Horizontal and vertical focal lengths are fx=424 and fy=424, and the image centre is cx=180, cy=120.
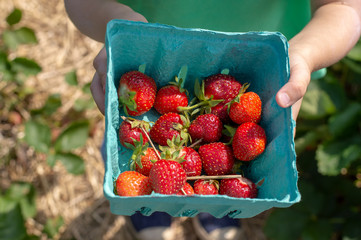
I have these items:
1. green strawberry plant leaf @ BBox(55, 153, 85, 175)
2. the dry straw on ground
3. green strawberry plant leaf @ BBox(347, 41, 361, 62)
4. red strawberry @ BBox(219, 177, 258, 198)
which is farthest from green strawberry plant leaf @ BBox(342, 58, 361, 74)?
green strawberry plant leaf @ BBox(55, 153, 85, 175)

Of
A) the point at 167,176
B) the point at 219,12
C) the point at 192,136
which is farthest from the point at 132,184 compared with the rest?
the point at 219,12

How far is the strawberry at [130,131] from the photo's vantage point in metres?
0.74

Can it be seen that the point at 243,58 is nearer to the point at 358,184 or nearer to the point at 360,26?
the point at 360,26

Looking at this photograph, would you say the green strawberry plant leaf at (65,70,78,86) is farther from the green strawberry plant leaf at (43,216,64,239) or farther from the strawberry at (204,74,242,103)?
the strawberry at (204,74,242,103)

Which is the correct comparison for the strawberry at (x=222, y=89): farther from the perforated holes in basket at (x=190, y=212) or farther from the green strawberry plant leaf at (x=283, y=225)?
the green strawberry plant leaf at (x=283, y=225)

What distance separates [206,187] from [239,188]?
6 cm

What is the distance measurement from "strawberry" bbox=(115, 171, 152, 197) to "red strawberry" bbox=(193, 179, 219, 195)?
8 cm

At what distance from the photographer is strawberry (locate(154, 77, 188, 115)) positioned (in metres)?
0.78

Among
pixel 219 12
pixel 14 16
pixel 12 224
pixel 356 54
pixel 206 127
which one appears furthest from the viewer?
pixel 14 16

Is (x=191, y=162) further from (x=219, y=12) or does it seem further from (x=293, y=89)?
(x=219, y=12)

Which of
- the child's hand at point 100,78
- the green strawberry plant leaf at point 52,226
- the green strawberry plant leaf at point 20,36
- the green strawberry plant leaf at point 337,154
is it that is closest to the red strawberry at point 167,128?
the child's hand at point 100,78

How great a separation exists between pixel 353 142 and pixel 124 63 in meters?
0.84

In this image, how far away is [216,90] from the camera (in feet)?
2.55

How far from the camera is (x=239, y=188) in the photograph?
70 cm
